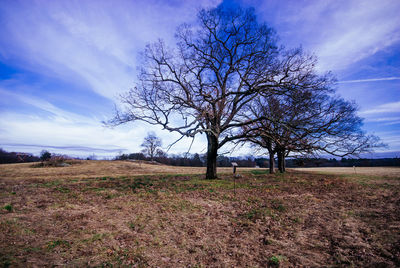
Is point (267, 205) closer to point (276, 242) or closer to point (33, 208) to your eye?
point (276, 242)

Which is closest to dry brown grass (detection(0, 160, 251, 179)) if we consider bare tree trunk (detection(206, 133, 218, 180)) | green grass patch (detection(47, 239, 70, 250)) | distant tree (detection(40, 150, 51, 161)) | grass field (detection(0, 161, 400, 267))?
distant tree (detection(40, 150, 51, 161))

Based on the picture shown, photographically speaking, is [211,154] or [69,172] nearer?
[211,154]

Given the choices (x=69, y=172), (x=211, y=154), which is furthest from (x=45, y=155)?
(x=211, y=154)

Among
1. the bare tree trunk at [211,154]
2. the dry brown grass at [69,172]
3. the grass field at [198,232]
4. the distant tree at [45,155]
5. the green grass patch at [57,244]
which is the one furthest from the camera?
the distant tree at [45,155]

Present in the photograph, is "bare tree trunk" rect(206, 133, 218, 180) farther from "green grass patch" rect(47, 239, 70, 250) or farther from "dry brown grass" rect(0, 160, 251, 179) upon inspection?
"green grass patch" rect(47, 239, 70, 250)

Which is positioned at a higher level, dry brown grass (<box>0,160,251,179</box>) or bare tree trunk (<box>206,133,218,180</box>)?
bare tree trunk (<box>206,133,218,180</box>)

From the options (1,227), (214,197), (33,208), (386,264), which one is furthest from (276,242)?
(33,208)

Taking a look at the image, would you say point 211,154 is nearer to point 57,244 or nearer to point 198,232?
point 198,232

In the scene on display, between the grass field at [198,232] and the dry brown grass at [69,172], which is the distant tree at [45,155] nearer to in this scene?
the dry brown grass at [69,172]

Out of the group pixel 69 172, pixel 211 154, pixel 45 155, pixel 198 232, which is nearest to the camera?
pixel 198 232

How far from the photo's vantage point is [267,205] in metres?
7.73

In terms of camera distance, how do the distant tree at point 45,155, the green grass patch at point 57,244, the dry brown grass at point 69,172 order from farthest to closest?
1. the distant tree at point 45,155
2. the dry brown grass at point 69,172
3. the green grass patch at point 57,244

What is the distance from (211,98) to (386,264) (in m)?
12.4

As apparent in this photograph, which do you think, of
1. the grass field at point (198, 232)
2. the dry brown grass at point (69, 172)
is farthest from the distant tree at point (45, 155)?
→ the grass field at point (198, 232)
